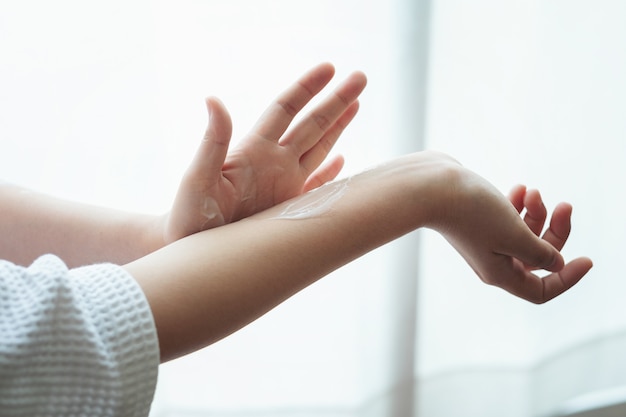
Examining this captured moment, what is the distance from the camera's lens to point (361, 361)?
3.22ft

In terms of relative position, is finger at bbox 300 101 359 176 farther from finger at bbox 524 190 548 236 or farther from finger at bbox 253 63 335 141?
finger at bbox 524 190 548 236

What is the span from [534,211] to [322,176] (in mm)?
236

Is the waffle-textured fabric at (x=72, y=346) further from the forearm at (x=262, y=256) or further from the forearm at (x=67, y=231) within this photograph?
the forearm at (x=67, y=231)

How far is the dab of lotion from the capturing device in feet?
2.04

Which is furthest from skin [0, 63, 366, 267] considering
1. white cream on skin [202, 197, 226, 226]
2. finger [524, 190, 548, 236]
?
finger [524, 190, 548, 236]

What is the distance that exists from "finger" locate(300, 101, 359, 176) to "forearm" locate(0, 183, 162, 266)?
172 mm

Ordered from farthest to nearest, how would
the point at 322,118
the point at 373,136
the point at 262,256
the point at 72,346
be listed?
the point at 373,136 < the point at 322,118 < the point at 262,256 < the point at 72,346

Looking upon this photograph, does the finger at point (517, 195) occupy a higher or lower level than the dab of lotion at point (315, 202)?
lower

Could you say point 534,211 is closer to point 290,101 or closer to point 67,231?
point 290,101

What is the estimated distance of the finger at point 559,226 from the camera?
712mm

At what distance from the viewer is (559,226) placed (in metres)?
0.72

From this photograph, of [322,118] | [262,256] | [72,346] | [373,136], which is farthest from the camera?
[373,136]

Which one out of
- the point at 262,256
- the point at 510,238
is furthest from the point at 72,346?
the point at 510,238

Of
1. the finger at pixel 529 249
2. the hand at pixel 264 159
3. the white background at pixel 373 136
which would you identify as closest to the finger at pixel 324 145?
the hand at pixel 264 159
